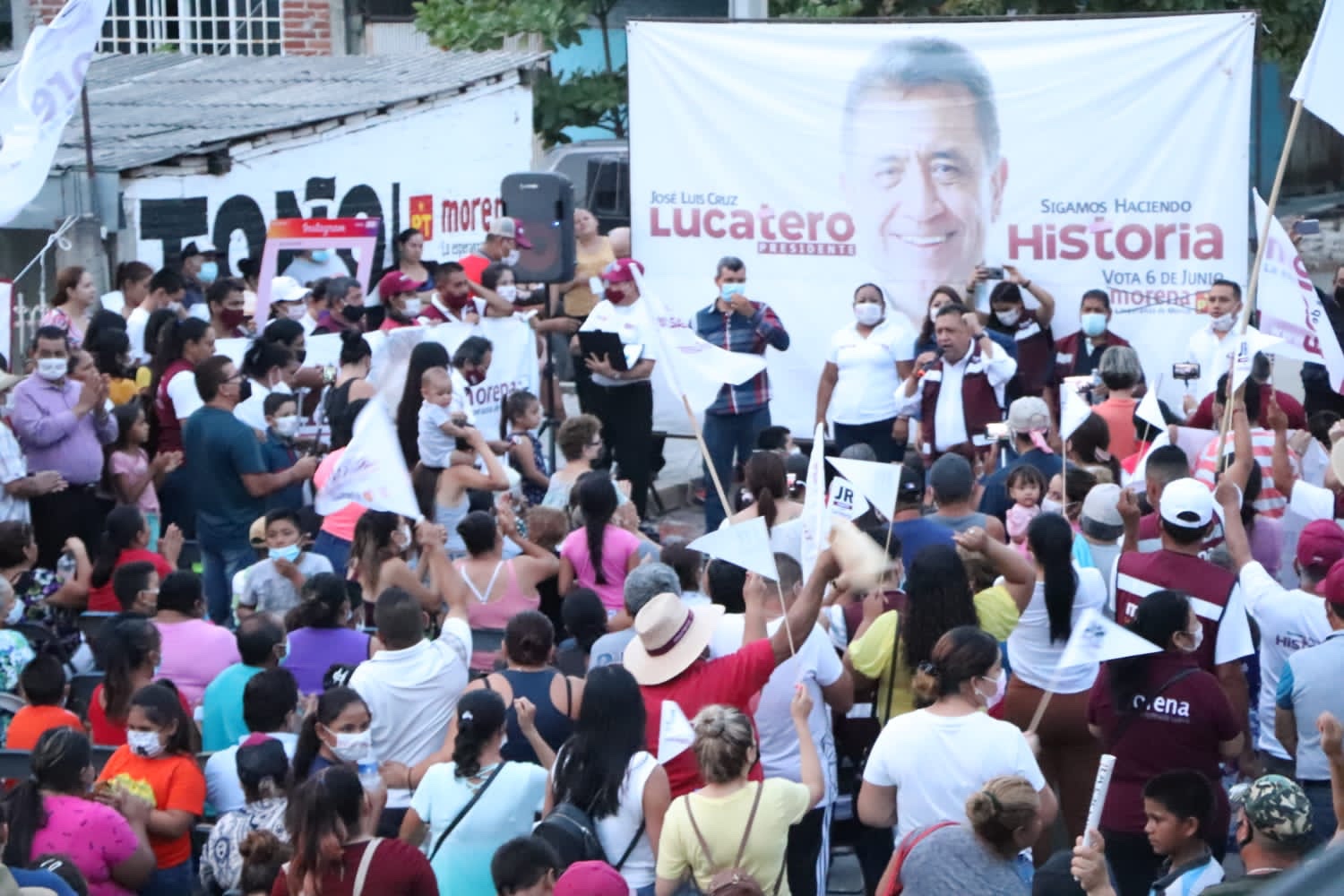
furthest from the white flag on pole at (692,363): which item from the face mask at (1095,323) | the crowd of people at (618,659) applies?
the face mask at (1095,323)

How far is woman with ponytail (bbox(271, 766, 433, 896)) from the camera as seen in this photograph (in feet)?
16.4

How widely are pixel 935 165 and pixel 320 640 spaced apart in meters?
7.07

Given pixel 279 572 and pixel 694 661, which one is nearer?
pixel 694 661

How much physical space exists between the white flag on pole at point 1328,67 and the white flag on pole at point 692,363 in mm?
2687

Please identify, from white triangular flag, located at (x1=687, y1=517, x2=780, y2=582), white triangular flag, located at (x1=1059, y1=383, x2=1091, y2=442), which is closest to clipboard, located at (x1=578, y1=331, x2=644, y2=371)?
white triangular flag, located at (x1=1059, y1=383, x2=1091, y2=442)

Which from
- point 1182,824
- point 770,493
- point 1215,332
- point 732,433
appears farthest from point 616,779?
point 1215,332

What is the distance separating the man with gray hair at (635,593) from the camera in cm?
624

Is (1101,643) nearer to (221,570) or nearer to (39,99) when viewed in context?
(221,570)

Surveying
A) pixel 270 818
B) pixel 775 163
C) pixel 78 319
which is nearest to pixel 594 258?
pixel 775 163

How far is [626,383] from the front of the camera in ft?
38.5

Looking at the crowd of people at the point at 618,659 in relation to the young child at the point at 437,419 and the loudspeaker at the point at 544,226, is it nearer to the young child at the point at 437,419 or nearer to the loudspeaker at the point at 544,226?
the young child at the point at 437,419

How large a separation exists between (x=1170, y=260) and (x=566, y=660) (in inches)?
264

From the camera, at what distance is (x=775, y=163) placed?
12930 mm

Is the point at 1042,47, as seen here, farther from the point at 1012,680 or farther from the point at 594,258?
the point at 1012,680
